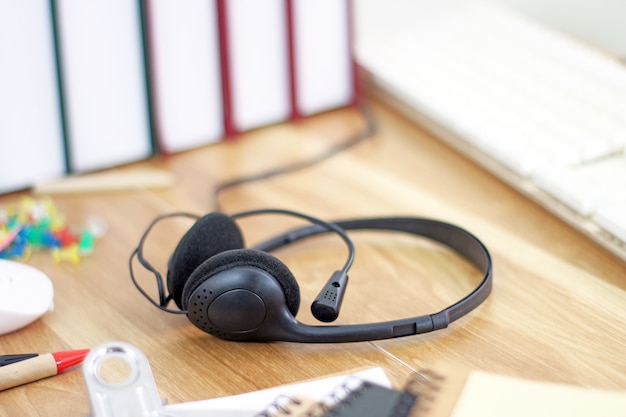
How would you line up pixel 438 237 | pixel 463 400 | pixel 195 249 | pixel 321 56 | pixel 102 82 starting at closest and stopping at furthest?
pixel 463 400 < pixel 195 249 < pixel 438 237 < pixel 102 82 < pixel 321 56

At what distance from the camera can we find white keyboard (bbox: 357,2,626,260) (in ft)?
2.39

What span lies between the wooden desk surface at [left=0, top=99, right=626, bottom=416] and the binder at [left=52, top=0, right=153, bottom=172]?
1.7 inches

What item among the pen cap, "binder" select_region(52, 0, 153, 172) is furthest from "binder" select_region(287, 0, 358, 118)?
the pen cap

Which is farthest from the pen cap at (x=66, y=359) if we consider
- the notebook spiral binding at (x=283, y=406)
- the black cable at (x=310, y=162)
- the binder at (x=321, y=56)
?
the binder at (x=321, y=56)

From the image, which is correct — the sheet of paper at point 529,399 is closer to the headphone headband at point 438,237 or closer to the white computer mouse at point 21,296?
the headphone headband at point 438,237

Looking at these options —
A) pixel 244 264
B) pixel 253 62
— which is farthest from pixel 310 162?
pixel 244 264

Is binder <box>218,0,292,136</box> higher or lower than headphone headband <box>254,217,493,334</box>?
higher

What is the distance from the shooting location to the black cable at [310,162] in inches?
33.4

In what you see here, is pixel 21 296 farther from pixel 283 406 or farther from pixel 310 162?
pixel 310 162

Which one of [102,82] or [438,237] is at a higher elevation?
[102,82]

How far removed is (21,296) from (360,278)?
258 mm

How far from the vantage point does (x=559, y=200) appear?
2.39 ft

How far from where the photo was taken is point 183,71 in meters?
0.88

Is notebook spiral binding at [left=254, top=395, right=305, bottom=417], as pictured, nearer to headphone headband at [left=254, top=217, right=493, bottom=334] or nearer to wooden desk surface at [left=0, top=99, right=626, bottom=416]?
wooden desk surface at [left=0, top=99, right=626, bottom=416]
